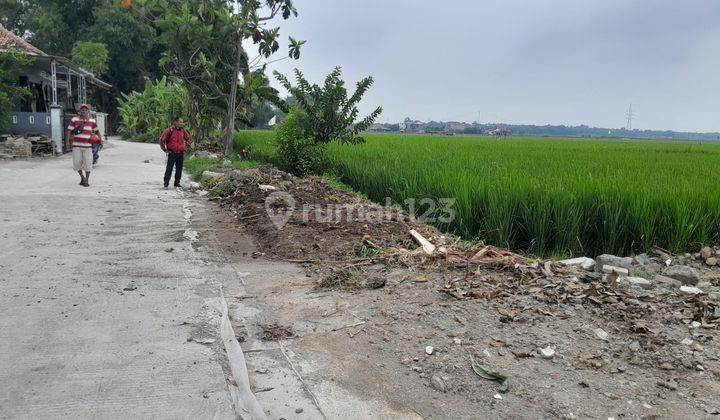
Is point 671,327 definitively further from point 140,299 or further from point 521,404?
point 140,299

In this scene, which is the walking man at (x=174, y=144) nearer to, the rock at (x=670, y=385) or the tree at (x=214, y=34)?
the tree at (x=214, y=34)

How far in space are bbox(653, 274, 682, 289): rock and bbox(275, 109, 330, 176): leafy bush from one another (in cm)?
844

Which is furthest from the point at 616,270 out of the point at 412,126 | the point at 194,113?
the point at 412,126

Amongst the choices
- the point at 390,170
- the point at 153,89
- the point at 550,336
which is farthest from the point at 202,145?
the point at 550,336

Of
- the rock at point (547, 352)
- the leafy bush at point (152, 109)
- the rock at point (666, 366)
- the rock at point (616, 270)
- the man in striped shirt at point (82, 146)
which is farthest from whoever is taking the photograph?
the leafy bush at point (152, 109)

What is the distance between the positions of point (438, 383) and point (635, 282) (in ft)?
6.96

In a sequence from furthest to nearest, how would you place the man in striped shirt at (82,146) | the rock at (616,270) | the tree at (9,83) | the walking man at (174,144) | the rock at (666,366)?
the tree at (9,83), the walking man at (174,144), the man in striped shirt at (82,146), the rock at (616,270), the rock at (666,366)

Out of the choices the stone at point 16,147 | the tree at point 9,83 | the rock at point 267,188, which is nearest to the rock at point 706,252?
the rock at point 267,188

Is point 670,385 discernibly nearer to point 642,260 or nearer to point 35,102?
point 642,260

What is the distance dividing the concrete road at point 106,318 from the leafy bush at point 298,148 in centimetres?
506

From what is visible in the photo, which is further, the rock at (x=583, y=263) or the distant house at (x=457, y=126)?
the distant house at (x=457, y=126)

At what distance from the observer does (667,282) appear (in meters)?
4.34

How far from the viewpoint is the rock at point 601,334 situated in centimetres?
327

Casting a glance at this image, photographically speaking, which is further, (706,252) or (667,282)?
(706,252)
